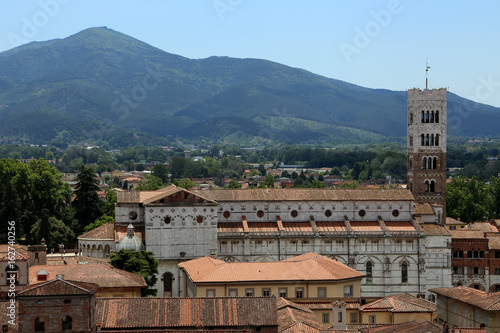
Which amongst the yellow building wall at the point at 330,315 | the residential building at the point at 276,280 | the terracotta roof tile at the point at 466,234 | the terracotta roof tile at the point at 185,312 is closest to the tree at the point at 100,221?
the residential building at the point at 276,280

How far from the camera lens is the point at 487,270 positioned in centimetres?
9588

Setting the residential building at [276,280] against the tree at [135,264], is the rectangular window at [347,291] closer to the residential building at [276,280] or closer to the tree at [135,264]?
the residential building at [276,280]

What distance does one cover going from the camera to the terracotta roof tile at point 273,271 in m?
69.6

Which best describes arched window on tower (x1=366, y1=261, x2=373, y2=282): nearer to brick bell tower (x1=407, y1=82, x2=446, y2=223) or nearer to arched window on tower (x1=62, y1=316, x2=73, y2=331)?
brick bell tower (x1=407, y1=82, x2=446, y2=223)

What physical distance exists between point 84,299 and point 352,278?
110 feet

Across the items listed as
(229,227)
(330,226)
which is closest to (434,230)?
(330,226)

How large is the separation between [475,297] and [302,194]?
31.1 metres

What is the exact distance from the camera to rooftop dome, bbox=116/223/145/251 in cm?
7944

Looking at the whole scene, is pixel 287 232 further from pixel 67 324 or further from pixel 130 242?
pixel 67 324

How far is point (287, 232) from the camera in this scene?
281 ft

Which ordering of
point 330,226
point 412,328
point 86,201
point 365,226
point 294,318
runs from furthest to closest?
point 86,201
point 365,226
point 330,226
point 294,318
point 412,328

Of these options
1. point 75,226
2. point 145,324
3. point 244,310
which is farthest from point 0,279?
point 75,226

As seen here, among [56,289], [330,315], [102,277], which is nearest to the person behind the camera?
[56,289]

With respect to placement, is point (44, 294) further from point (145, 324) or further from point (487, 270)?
point (487, 270)
